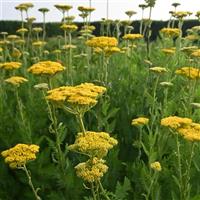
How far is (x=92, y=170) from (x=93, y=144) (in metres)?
0.13

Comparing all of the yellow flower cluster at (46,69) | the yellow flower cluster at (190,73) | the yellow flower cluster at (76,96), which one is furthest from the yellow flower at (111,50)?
the yellow flower cluster at (76,96)

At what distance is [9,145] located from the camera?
409 cm

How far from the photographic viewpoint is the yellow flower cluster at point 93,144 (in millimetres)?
2363

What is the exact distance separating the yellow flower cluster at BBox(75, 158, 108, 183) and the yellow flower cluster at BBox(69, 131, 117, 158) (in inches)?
1.6

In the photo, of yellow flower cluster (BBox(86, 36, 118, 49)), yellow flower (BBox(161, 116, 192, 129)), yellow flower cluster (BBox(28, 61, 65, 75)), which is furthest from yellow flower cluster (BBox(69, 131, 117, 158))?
yellow flower cluster (BBox(86, 36, 118, 49))

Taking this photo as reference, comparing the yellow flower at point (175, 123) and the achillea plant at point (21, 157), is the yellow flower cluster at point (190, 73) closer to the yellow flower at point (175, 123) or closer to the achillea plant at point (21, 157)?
the yellow flower at point (175, 123)

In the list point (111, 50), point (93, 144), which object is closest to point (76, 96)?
point (93, 144)

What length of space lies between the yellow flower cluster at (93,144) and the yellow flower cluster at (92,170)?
4 centimetres

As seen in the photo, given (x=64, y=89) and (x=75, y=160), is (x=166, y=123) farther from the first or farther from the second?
(x=75, y=160)

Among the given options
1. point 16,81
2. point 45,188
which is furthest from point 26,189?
point 16,81

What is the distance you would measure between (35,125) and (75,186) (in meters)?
0.96

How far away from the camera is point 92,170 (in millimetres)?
2387

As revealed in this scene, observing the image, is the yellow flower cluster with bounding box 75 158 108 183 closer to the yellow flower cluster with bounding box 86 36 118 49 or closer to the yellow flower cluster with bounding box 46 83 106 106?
the yellow flower cluster with bounding box 46 83 106 106

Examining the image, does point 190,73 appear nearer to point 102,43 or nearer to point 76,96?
point 102,43
